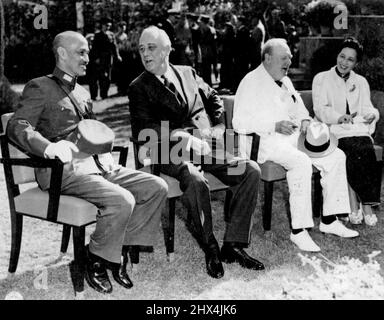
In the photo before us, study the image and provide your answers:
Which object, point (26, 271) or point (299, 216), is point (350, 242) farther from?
point (26, 271)

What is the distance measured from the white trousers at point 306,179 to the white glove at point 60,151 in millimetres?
1790

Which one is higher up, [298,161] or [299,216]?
[298,161]

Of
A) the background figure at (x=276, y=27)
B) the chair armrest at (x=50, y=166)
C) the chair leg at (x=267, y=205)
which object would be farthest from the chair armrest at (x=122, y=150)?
the background figure at (x=276, y=27)

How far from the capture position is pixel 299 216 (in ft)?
14.9

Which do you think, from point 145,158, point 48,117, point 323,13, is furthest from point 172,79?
point 323,13

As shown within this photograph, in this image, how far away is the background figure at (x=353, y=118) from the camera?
4996 mm

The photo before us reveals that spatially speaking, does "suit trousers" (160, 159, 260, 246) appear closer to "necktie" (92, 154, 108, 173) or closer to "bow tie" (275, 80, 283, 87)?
"necktie" (92, 154, 108, 173)

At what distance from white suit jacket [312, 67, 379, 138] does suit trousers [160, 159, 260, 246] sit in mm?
1196

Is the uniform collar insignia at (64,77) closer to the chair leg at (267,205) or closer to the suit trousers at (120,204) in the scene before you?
the suit trousers at (120,204)

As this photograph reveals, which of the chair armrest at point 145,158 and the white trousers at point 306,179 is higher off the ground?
the chair armrest at point 145,158

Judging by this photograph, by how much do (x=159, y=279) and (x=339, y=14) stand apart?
5.44 meters

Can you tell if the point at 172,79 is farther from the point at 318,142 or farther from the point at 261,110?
the point at 318,142

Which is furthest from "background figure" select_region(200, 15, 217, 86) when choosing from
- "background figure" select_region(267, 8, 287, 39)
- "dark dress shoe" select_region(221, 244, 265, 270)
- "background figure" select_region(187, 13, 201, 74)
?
"dark dress shoe" select_region(221, 244, 265, 270)

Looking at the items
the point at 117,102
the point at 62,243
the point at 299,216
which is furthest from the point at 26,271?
the point at 117,102
